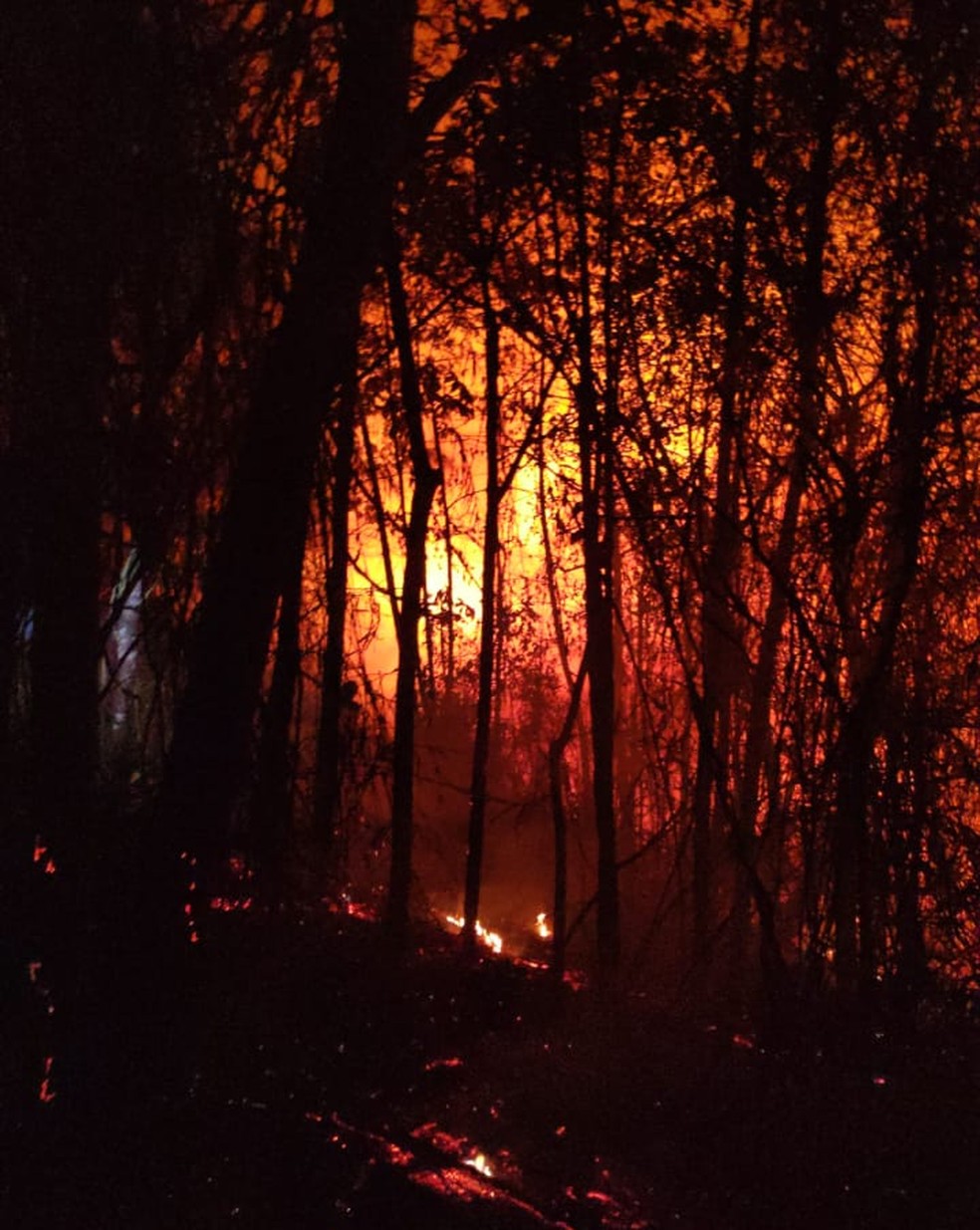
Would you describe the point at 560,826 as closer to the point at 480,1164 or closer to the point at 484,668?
the point at 484,668

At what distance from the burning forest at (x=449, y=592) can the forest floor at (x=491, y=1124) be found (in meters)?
0.02

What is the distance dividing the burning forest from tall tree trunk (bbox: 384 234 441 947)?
0.03 meters

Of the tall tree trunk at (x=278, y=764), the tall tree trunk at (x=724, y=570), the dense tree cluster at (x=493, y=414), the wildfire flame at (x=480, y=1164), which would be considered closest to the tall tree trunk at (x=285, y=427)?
the dense tree cluster at (x=493, y=414)

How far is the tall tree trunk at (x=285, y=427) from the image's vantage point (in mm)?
4840

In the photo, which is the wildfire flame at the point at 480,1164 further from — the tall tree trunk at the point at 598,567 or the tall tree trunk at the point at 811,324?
the tall tree trunk at the point at 598,567

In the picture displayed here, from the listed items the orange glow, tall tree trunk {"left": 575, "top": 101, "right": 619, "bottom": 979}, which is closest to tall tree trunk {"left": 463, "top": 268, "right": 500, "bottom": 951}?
tall tree trunk {"left": 575, "top": 101, "right": 619, "bottom": 979}

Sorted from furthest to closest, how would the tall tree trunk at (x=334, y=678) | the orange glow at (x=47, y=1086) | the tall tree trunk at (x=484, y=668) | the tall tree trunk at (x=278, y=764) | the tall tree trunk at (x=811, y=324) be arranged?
the tall tree trunk at (x=484, y=668) < the tall tree trunk at (x=334, y=678) < the tall tree trunk at (x=278, y=764) < the tall tree trunk at (x=811, y=324) < the orange glow at (x=47, y=1086)

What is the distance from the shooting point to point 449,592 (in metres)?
7.21

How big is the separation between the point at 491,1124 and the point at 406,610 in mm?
2947

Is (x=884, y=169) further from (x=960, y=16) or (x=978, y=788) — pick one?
(x=978, y=788)

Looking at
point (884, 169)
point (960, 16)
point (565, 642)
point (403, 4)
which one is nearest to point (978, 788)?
point (884, 169)

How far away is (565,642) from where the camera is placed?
381 inches

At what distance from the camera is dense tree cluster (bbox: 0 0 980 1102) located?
4918 mm

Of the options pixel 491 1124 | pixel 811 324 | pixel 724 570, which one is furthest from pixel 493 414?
pixel 491 1124
